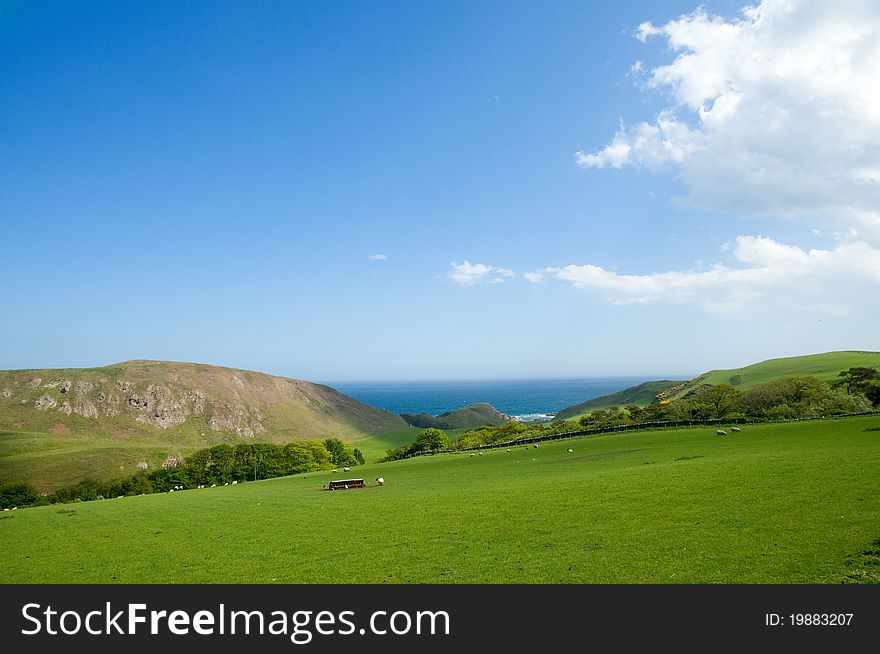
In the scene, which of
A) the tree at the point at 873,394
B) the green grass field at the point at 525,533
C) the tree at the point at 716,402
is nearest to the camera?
the green grass field at the point at 525,533

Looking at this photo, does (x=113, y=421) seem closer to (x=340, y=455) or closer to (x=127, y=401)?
(x=127, y=401)

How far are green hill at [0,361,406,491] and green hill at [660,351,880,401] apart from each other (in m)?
153

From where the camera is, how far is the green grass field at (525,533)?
44.6ft

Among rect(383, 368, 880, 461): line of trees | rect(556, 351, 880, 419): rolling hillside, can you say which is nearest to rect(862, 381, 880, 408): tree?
rect(383, 368, 880, 461): line of trees

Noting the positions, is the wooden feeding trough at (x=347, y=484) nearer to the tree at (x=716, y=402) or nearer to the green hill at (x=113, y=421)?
the tree at (x=716, y=402)

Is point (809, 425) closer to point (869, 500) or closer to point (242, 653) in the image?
point (869, 500)

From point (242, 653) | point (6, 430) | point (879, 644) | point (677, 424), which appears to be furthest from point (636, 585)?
point (6, 430)

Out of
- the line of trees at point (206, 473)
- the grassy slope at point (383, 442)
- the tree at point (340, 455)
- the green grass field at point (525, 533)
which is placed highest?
the green grass field at point (525, 533)

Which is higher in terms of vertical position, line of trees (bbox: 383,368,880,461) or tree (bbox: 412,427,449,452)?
line of trees (bbox: 383,368,880,461)

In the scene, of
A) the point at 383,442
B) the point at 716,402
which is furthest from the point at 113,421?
the point at 716,402

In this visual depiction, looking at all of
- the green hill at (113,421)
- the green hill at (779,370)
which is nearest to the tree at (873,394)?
the green hill at (779,370)

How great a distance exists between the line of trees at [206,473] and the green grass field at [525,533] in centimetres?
5498

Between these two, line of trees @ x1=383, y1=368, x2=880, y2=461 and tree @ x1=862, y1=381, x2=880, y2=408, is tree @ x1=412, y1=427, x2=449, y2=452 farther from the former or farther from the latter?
tree @ x1=862, y1=381, x2=880, y2=408

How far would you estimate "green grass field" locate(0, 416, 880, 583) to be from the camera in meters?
13.6
